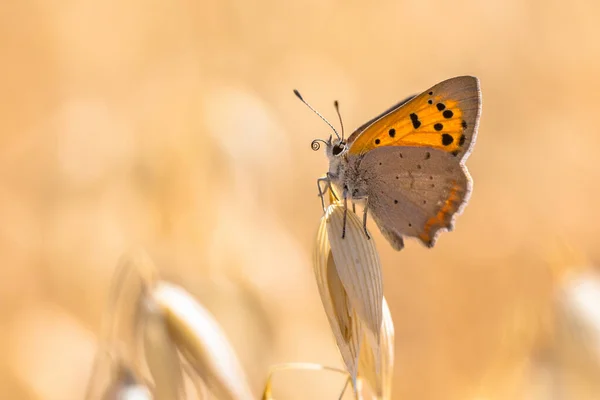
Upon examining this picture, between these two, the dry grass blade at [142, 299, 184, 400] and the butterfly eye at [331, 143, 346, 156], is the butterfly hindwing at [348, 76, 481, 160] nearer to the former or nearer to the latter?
the butterfly eye at [331, 143, 346, 156]

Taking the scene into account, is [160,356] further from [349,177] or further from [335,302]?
[349,177]

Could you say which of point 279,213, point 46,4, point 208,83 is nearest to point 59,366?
point 208,83

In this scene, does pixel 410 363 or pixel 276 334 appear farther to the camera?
pixel 410 363

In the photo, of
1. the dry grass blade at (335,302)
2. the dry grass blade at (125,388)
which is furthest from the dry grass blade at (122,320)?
the dry grass blade at (335,302)

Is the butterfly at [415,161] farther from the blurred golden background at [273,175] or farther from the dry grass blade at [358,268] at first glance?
the blurred golden background at [273,175]

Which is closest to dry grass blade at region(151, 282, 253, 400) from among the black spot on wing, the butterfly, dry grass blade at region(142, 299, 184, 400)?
dry grass blade at region(142, 299, 184, 400)

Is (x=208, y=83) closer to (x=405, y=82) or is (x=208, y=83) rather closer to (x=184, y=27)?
(x=184, y=27)
